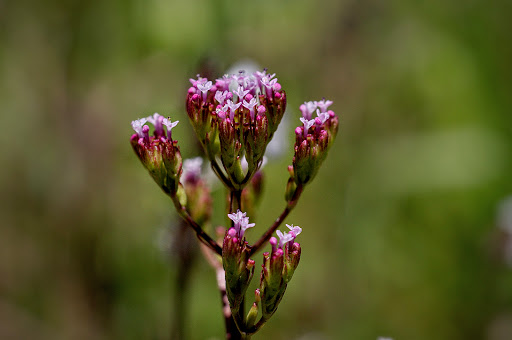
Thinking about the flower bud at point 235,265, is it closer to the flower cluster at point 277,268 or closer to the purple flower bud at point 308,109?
the flower cluster at point 277,268

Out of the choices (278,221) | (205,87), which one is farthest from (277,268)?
(205,87)

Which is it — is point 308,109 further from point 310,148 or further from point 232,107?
point 232,107

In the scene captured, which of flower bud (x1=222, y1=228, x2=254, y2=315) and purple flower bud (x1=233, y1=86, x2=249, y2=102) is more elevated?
purple flower bud (x1=233, y1=86, x2=249, y2=102)

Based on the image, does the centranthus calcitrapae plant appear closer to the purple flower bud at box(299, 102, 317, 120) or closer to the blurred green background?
the purple flower bud at box(299, 102, 317, 120)

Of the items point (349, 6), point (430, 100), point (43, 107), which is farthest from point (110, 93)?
point (430, 100)

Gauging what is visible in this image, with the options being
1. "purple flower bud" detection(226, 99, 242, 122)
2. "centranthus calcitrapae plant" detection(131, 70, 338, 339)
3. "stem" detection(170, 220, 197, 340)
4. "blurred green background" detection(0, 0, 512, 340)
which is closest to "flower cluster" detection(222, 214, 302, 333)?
"centranthus calcitrapae plant" detection(131, 70, 338, 339)
